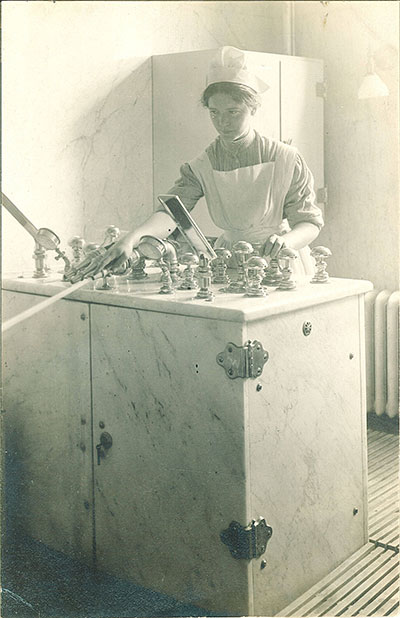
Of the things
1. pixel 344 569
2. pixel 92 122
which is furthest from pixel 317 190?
pixel 344 569

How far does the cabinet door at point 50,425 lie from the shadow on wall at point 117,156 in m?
0.69

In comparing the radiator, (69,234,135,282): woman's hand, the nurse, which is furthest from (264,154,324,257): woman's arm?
the radiator

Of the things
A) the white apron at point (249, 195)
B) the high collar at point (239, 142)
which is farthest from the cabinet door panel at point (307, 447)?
the high collar at point (239, 142)

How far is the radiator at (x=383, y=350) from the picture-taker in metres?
3.61

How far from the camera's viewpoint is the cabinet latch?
196 cm

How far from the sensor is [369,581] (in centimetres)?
229

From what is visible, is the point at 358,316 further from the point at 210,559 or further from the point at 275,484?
the point at 210,559

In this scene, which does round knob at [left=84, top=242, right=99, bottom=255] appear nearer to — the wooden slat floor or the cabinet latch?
the cabinet latch

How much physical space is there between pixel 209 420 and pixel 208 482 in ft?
0.62

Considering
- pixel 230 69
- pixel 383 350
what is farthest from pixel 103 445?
pixel 383 350

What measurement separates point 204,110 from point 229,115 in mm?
632

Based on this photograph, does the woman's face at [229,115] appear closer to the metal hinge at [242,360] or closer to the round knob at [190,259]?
the round knob at [190,259]

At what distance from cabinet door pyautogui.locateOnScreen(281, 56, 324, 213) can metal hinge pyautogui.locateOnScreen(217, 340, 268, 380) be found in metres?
1.83

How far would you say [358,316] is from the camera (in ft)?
7.83
